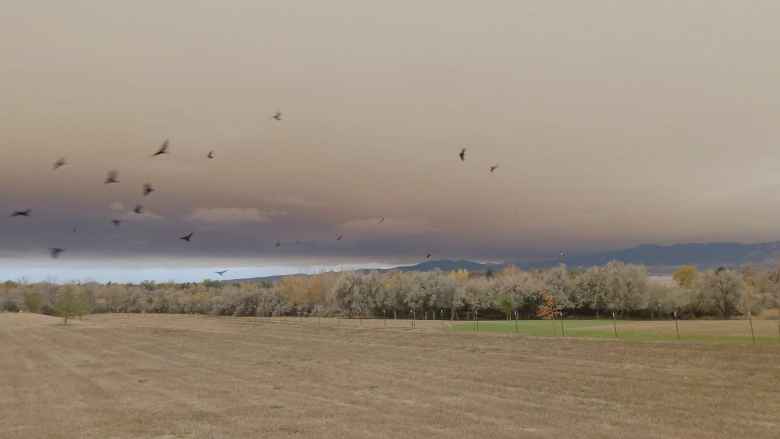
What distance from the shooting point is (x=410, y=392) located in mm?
27953

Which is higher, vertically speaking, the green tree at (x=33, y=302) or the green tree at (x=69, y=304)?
the green tree at (x=33, y=302)

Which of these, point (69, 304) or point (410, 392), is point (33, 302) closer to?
point (69, 304)

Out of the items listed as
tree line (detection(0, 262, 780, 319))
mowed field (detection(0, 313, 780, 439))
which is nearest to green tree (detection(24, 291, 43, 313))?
tree line (detection(0, 262, 780, 319))

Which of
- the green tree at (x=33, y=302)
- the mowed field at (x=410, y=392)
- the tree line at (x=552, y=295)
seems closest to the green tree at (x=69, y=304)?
the tree line at (x=552, y=295)

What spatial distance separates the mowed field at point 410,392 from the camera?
67.2 ft

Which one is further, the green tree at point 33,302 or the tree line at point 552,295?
the green tree at point 33,302

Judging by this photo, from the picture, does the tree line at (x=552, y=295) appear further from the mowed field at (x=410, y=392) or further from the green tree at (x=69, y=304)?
the mowed field at (x=410, y=392)

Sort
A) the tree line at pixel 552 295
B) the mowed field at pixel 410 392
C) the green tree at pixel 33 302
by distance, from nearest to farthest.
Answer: the mowed field at pixel 410 392
the tree line at pixel 552 295
the green tree at pixel 33 302

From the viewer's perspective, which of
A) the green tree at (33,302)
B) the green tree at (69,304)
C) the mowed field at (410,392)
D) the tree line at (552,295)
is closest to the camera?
the mowed field at (410,392)

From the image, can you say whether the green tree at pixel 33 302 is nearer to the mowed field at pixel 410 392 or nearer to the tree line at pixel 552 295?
the tree line at pixel 552 295

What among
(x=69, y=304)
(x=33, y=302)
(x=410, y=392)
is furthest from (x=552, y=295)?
(x=33, y=302)

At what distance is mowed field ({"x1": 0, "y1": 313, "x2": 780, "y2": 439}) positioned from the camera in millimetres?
20469

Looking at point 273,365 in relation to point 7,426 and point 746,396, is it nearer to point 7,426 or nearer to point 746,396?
point 7,426

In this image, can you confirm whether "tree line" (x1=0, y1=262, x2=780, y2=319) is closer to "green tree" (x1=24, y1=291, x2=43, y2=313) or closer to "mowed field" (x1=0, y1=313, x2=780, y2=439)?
"mowed field" (x1=0, y1=313, x2=780, y2=439)
